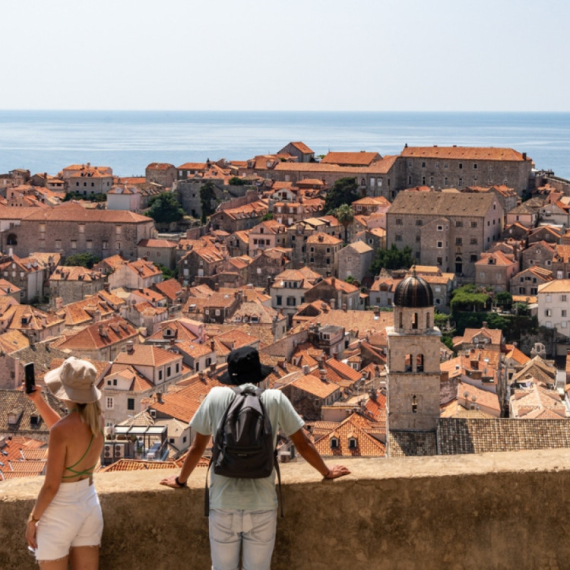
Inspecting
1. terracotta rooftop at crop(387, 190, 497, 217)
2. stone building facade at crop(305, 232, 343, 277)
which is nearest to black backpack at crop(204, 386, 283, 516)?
terracotta rooftop at crop(387, 190, 497, 217)

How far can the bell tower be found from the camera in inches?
925

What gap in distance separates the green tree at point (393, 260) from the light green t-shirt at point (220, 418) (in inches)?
1997

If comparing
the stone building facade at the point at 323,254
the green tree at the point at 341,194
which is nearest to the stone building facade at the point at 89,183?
the green tree at the point at 341,194

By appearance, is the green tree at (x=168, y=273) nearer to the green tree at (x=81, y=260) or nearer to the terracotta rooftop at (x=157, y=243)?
the terracotta rooftop at (x=157, y=243)

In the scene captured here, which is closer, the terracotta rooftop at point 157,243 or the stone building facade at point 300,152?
the terracotta rooftop at point 157,243

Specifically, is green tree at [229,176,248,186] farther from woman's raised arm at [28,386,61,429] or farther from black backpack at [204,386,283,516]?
black backpack at [204,386,283,516]

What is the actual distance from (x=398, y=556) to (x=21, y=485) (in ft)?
5.64

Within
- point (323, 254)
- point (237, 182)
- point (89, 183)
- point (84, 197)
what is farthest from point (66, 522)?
point (89, 183)

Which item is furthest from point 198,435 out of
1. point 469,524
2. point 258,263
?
point 258,263

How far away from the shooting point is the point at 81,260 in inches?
2376

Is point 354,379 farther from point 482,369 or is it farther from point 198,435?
point 198,435

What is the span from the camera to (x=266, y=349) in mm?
41750

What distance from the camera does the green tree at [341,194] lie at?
65.5 m

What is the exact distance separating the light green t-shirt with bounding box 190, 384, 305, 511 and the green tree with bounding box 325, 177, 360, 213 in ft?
196
